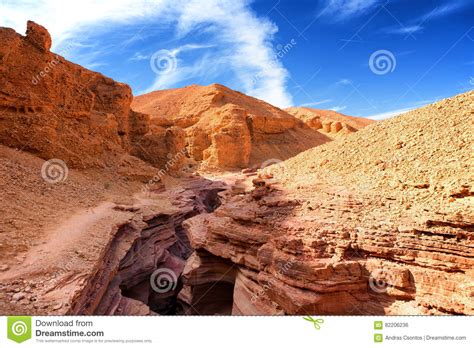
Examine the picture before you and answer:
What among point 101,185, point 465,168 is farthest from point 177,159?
point 465,168

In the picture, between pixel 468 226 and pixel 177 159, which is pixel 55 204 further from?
pixel 177 159

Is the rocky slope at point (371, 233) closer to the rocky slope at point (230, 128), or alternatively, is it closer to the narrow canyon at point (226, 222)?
the narrow canyon at point (226, 222)

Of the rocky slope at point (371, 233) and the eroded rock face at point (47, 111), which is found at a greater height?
the eroded rock face at point (47, 111)

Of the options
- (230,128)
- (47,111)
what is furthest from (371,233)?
(230,128)

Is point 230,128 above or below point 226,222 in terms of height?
above

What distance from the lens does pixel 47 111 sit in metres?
16.4

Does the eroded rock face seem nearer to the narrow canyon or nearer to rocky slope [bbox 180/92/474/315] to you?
the narrow canyon

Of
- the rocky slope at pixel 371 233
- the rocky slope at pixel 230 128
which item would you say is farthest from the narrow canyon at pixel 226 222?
the rocky slope at pixel 230 128

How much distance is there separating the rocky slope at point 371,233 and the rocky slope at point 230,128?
21988 millimetres

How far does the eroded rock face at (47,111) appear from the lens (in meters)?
14.9

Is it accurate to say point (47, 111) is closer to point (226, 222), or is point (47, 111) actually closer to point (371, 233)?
point (226, 222)

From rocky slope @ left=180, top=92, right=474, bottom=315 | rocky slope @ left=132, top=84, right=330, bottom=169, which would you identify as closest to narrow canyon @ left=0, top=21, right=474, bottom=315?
rocky slope @ left=180, top=92, right=474, bottom=315

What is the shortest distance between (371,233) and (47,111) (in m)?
16.5

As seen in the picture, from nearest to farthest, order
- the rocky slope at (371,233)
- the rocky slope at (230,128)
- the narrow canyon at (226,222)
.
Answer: the rocky slope at (371,233), the narrow canyon at (226,222), the rocky slope at (230,128)
